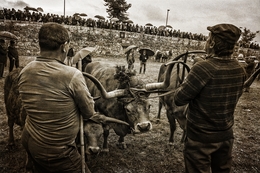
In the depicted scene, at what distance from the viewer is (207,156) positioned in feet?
7.49

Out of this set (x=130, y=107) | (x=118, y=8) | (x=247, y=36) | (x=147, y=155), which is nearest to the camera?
(x=130, y=107)

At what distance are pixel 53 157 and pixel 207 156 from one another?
1.82 m

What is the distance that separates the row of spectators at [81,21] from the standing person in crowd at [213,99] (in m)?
23.9

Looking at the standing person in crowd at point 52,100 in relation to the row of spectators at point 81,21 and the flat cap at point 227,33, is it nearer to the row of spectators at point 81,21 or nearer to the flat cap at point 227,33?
the flat cap at point 227,33

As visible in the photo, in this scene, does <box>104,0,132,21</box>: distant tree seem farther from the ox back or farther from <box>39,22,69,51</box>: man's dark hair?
<box>39,22,69,51</box>: man's dark hair

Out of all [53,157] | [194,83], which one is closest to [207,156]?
[194,83]

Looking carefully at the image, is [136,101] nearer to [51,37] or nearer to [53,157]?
[53,157]

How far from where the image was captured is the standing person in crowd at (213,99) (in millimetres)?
2090

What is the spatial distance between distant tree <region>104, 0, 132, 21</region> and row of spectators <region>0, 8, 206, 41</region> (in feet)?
52.7

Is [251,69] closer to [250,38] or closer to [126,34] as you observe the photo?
[126,34]

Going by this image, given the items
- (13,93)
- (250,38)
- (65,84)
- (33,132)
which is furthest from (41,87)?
(250,38)

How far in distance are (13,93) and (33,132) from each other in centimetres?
232

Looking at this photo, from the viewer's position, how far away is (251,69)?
541 inches

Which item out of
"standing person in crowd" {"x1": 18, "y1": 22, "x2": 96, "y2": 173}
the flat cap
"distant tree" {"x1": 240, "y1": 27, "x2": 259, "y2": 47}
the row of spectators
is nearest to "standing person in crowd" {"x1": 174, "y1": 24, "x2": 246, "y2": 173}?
the flat cap
